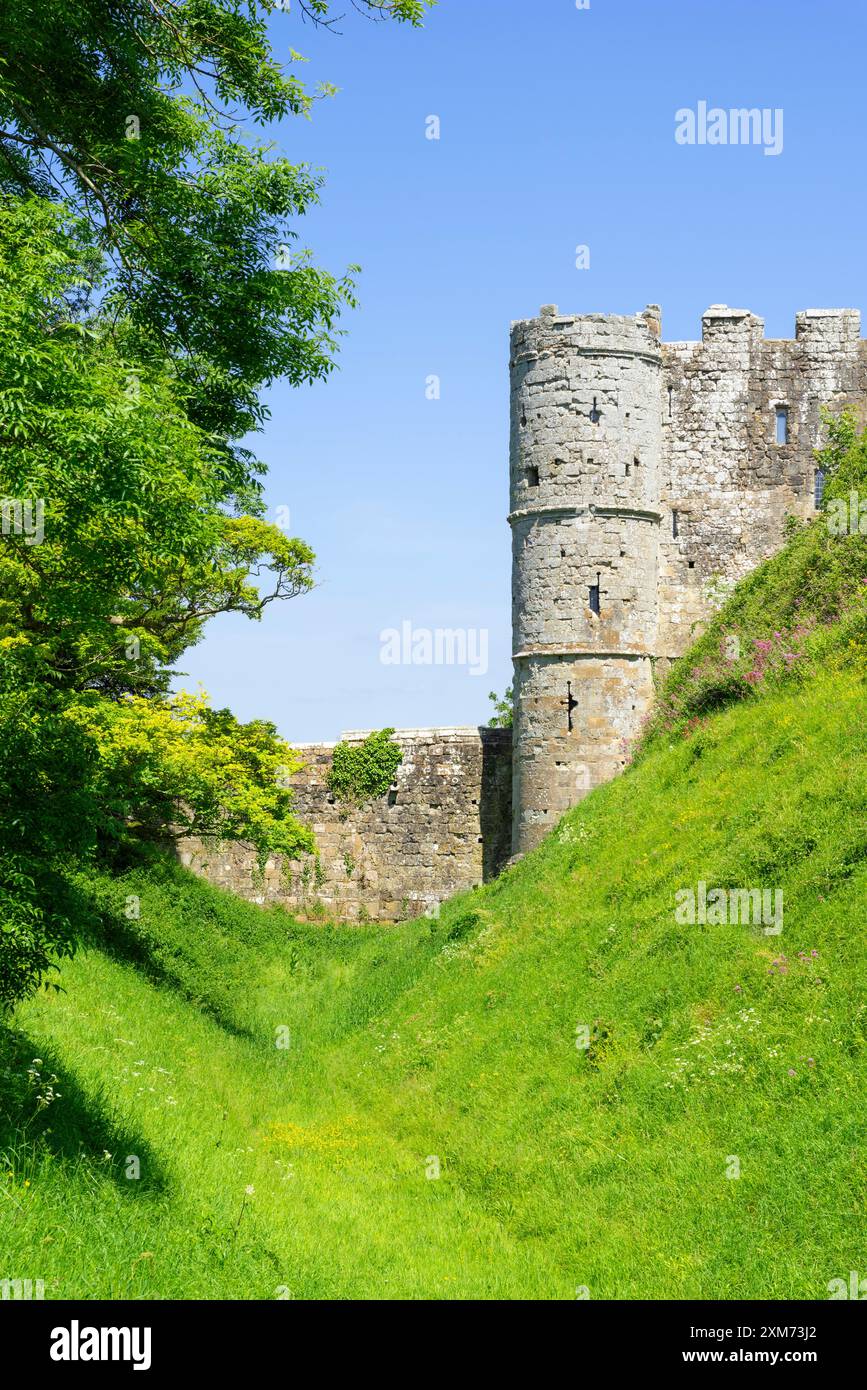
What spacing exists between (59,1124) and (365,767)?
51.7 ft

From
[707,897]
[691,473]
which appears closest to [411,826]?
[691,473]

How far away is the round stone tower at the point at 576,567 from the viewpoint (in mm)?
22391

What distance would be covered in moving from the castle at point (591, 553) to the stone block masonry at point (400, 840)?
0.03 metres

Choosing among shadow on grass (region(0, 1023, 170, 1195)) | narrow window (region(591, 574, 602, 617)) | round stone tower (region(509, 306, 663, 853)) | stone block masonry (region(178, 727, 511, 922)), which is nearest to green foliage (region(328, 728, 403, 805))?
stone block masonry (region(178, 727, 511, 922))

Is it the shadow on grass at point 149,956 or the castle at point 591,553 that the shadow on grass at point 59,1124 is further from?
the castle at point 591,553

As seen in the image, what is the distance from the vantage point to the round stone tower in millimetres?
22391

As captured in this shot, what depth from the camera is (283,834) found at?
20375 millimetres

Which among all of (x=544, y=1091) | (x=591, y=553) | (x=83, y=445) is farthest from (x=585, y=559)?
(x=83, y=445)

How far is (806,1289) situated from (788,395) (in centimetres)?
1955

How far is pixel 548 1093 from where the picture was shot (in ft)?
40.2

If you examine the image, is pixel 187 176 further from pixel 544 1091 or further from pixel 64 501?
pixel 544 1091

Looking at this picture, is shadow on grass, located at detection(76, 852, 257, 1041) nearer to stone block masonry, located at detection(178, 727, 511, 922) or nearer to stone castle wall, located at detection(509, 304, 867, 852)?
stone block masonry, located at detection(178, 727, 511, 922)

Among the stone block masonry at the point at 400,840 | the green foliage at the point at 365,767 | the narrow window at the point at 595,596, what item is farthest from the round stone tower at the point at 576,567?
the green foliage at the point at 365,767
